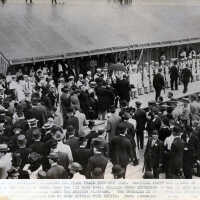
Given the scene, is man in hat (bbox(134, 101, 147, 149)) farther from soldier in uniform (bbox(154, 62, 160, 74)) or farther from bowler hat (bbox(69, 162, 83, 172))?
bowler hat (bbox(69, 162, 83, 172))

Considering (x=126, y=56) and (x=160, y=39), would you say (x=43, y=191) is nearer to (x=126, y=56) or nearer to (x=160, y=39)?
(x=126, y=56)

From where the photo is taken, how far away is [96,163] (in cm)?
278

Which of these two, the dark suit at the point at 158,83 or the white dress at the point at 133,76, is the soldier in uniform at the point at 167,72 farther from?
the white dress at the point at 133,76

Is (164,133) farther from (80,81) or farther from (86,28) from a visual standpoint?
(86,28)

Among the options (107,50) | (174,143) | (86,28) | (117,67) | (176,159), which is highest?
(86,28)

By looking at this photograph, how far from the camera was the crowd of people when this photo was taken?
282 centimetres

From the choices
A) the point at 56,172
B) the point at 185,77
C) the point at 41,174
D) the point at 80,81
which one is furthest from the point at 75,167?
the point at 185,77

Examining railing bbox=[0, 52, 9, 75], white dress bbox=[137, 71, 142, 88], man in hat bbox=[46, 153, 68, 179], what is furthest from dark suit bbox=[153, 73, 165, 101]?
railing bbox=[0, 52, 9, 75]

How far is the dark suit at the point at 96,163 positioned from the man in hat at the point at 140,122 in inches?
11.3

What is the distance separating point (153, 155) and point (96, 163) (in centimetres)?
42

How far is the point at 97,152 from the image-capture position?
2.82 m

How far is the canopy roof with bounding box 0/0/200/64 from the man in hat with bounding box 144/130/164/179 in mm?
748

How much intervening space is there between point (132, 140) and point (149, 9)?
1003 millimetres

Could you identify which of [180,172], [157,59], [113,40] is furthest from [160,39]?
[180,172]
